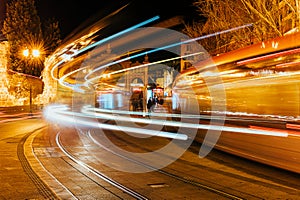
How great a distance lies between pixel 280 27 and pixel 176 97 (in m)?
6.34

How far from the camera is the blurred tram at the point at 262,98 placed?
29.0 ft

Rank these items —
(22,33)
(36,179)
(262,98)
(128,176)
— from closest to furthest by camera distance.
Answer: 1. (36,179)
2. (128,176)
3. (262,98)
4. (22,33)

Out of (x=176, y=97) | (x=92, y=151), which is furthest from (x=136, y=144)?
(x=176, y=97)

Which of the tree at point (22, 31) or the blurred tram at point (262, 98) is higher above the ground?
the tree at point (22, 31)

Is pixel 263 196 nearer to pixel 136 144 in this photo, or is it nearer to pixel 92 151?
pixel 92 151

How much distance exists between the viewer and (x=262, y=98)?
389 inches

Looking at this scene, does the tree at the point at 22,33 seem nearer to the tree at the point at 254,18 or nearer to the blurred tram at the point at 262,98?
the tree at the point at 254,18

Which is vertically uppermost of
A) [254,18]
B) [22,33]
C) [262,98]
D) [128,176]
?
[22,33]

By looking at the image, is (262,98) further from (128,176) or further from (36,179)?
(36,179)

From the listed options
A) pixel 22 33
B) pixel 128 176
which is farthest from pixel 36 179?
pixel 22 33

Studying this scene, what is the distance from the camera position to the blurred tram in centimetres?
885

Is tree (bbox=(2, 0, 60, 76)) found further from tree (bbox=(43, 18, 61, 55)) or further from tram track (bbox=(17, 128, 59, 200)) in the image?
tram track (bbox=(17, 128, 59, 200))

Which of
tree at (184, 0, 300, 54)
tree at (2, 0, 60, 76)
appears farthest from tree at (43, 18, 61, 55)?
tree at (184, 0, 300, 54)

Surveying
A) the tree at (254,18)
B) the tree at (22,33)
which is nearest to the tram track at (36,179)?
the tree at (254,18)
